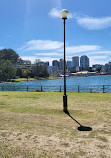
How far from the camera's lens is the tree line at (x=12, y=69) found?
118 meters

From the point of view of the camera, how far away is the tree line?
118 metres

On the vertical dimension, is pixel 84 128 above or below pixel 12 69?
below

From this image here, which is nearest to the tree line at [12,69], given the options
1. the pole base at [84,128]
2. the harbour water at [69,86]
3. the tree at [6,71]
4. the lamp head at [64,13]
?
the tree at [6,71]

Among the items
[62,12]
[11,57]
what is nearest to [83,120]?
[62,12]

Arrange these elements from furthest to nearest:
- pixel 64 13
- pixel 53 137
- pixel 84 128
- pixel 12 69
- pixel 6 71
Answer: pixel 12 69 < pixel 6 71 < pixel 64 13 < pixel 84 128 < pixel 53 137

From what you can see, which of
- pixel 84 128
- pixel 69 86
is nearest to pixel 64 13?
pixel 84 128

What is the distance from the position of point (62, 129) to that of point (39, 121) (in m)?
1.56

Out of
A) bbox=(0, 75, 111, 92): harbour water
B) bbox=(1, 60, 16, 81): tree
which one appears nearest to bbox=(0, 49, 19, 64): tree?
bbox=(1, 60, 16, 81): tree

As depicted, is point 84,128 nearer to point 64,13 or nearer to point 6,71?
point 64,13

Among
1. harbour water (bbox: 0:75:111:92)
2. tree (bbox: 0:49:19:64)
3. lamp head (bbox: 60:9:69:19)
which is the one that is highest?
tree (bbox: 0:49:19:64)

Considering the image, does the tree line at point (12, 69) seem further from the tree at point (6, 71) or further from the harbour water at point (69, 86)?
the harbour water at point (69, 86)

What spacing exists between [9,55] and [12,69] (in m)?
68.6

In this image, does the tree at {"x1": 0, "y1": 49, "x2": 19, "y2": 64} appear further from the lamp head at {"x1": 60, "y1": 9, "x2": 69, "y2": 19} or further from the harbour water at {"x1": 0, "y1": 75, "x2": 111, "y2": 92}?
the lamp head at {"x1": 60, "y1": 9, "x2": 69, "y2": 19}

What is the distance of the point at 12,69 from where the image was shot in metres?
119
